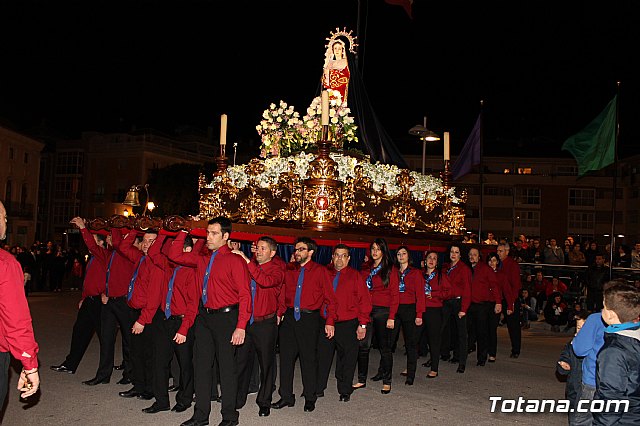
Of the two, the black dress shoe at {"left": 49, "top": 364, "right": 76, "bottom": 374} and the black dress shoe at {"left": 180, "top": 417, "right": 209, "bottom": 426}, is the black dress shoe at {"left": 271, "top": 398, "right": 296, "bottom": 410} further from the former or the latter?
the black dress shoe at {"left": 49, "top": 364, "right": 76, "bottom": 374}

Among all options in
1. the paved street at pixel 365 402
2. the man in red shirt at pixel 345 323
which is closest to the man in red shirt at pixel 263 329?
the paved street at pixel 365 402

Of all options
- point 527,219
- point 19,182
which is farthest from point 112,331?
point 527,219

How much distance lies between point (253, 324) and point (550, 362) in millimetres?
6507

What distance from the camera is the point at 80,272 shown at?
27000 mm

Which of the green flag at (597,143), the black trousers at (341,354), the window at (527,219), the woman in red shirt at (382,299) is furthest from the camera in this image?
the window at (527,219)

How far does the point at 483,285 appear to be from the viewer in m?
11.2

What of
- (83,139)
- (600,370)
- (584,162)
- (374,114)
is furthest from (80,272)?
(83,139)

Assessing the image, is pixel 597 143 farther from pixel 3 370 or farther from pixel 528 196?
pixel 528 196

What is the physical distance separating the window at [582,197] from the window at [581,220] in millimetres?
878

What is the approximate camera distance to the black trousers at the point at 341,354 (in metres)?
7.96

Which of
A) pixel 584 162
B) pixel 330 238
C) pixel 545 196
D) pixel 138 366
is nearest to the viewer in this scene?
pixel 138 366

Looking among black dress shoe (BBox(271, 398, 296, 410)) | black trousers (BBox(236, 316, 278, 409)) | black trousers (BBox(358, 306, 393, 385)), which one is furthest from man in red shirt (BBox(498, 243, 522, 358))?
black trousers (BBox(236, 316, 278, 409))

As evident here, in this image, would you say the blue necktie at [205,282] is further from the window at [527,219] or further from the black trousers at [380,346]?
the window at [527,219]

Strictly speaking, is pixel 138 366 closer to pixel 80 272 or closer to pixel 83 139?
pixel 80 272
